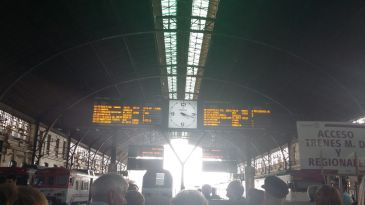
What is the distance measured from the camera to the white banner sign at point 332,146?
5969mm

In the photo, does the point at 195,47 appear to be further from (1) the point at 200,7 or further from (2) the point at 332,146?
Answer: (2) the point at 332,146

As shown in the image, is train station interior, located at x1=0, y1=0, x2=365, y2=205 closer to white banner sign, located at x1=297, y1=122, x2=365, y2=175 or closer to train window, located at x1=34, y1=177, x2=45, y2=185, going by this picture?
train window, located at x1=34, y1=177, x2=45, y2=185

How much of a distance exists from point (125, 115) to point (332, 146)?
13637mm

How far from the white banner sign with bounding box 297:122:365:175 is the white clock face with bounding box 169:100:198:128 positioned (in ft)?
42.2

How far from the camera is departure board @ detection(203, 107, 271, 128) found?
1883cm

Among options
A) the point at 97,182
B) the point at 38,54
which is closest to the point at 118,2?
the point at 38,54

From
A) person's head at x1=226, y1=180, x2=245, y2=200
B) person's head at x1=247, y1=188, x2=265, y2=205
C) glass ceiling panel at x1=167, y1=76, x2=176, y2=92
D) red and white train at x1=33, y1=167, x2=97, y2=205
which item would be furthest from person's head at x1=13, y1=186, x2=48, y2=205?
→ glass ceiling panel at x1=167, y1=76, x2=176, y2=92

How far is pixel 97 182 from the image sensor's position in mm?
3689

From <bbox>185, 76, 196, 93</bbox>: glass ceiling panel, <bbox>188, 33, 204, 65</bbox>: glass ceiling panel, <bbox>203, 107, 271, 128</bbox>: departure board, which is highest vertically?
<bbox>188, 33, 204, 65</bbox>: glass ceiling panel

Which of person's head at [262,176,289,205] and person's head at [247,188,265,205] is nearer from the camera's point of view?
person's head at [262,176,289,205]

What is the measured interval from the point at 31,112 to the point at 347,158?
27.0 metres

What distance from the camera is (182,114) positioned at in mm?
19266

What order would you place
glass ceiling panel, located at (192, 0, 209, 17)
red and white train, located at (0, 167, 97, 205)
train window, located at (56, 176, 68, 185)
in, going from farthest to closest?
train window, located at (56, 176, 68, 185) < red and white train, located at (0, 167, 97, 205) < glass ceiling panel, located at (192, 0, 209, 17)

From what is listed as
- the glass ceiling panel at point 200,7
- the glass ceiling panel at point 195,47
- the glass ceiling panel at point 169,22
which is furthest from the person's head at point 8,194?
the glass ceiling panel at point 195,47
